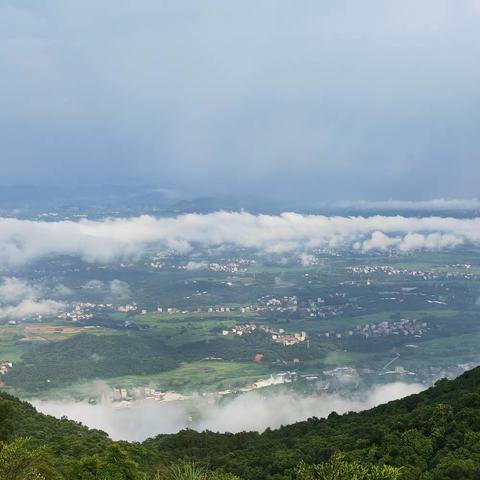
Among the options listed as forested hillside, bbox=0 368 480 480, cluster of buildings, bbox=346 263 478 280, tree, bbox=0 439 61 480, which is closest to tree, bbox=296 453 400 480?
forested hillside, bbox=0 368 480 480

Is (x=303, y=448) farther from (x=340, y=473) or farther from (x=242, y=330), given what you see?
(x=242, y=330)

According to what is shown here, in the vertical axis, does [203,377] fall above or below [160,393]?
above

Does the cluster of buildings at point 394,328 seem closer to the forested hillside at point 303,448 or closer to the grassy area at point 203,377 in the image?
the grassy area at point 203,377

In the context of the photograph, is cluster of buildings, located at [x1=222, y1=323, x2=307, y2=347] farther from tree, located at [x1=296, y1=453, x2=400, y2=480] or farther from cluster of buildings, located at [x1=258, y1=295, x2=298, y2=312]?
tree, located at [x1=296, y1=453, x2=400, y2=480]

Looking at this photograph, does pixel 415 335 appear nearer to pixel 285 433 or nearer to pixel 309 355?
pixel 309 355

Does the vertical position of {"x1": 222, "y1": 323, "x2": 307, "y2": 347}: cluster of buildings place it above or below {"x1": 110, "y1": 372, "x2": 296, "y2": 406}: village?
above

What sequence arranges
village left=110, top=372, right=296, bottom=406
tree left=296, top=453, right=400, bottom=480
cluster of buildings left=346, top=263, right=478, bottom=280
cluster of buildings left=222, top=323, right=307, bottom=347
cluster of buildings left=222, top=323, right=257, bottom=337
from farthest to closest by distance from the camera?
cluster of buildings left=346, top=263, right=478, bottom=280 → cluster of buildings left=222, top=323, right=257, bottom=337 → cluster of buildings left=222, top=323, right=307, bottom=347 → village left=110, top=372, right=296, bottom=406 → tree left=296, top=453, right=400, bottom=480

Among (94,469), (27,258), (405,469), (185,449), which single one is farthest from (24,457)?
(27,258)

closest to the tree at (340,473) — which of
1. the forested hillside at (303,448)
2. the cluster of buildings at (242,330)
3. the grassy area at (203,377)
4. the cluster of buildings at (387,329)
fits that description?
the forested hillside at (303,448)

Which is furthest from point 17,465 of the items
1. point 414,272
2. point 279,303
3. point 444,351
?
point 414,272
